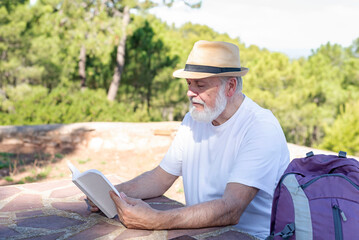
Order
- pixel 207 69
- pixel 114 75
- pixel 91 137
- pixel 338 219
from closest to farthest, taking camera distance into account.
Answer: pixel 338 219 < pixel 207 69 < pixel 91 137 < pixel 114 75

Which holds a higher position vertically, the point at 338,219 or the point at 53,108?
the point at 338,219

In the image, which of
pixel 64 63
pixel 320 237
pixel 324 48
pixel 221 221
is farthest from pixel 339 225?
pixel 324 48

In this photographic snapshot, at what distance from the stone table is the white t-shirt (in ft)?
0.69

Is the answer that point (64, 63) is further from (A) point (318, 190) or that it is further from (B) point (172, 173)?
(A) point (318, 190)

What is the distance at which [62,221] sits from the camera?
67.5 inches

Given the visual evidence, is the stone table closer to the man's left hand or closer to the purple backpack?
the man's left hand

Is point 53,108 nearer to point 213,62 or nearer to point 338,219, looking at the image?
point 213,62

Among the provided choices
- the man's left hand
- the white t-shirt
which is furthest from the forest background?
the man's left hand

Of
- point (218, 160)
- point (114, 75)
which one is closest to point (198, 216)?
point (218, 160)

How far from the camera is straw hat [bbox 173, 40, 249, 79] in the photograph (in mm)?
1789

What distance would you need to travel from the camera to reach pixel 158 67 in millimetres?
13477

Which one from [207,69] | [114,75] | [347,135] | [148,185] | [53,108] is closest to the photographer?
[207,69]

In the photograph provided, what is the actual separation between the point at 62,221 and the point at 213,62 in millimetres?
1010

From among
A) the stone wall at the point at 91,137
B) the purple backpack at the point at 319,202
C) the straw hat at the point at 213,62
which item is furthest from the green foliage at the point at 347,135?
the purple backpack at the point at 319,202
